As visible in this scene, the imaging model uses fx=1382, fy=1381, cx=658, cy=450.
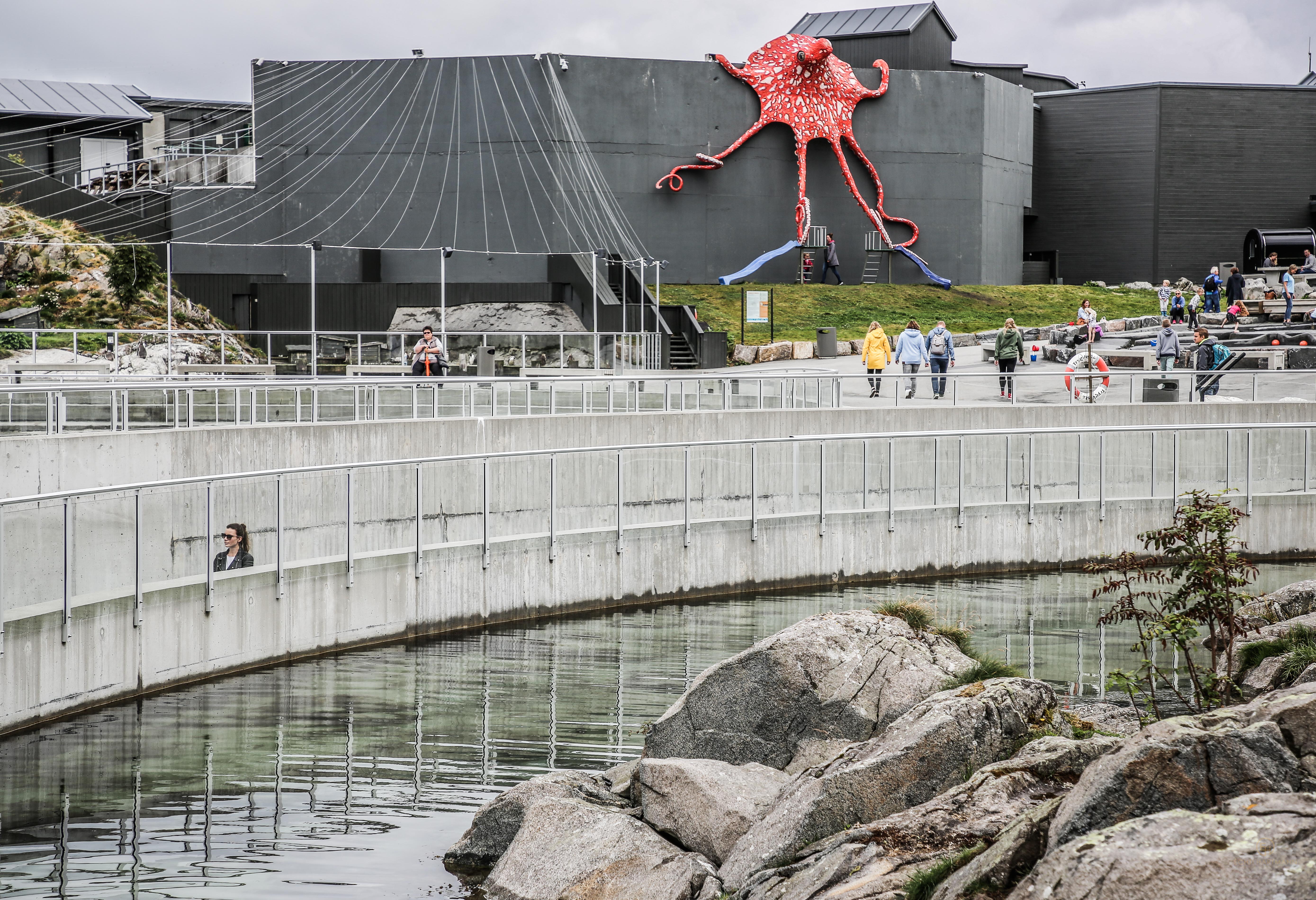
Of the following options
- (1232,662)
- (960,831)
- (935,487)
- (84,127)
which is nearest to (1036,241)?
(84,127)

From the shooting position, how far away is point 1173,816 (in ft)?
17.4

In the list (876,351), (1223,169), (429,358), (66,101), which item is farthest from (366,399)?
(1223,169)

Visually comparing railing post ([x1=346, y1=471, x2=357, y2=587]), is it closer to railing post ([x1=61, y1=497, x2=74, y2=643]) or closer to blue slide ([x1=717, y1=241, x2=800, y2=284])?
railing post ([x1=61, y1=497, x2=74, y2=643])

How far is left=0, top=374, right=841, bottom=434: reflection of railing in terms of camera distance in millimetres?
18391

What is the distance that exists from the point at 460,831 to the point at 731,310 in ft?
128

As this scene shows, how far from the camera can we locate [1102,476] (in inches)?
880

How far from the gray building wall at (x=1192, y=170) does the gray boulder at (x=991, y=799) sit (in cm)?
5893

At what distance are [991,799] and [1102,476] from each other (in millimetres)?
16223

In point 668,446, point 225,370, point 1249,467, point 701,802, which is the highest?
point 225,370

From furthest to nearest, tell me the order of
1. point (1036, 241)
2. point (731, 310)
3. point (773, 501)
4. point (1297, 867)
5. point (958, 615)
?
point (1036, 241), point (731, 310), point (773, 501), point (958, 615), point (1297, 867)

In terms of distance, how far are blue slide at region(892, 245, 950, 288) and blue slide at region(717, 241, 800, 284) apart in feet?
15.5

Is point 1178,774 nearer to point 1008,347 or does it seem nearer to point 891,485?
point 891,485

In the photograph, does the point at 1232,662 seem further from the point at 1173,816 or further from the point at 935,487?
the point at 935,487

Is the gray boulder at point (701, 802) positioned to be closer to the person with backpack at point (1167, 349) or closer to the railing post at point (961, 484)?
the railing post at point (961, 484)
